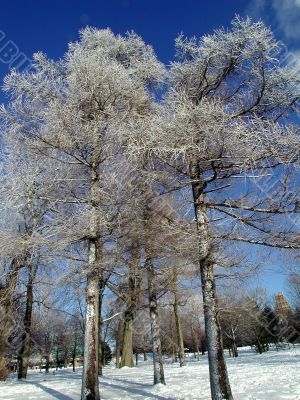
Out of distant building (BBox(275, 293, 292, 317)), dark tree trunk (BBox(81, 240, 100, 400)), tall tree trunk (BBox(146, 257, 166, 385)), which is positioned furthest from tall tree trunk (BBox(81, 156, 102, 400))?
distant building (BBox(275, 293, 292, 317))

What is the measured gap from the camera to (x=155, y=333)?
12047mm

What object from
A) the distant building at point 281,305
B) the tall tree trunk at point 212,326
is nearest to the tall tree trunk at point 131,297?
the tall tree trunk at point 212,326

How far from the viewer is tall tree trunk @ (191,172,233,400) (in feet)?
21.6

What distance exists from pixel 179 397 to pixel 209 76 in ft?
24.9

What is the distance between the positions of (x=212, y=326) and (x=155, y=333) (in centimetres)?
556

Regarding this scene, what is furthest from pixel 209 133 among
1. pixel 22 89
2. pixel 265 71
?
pixel 22 89

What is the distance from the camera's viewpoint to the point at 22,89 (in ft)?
32.6

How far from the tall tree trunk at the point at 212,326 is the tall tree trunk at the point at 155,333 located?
15.0 feet

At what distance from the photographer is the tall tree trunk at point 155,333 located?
11.8 metres

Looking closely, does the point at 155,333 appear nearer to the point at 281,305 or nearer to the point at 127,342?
the point at 127,342

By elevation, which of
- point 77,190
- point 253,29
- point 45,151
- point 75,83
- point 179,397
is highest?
point 75,83

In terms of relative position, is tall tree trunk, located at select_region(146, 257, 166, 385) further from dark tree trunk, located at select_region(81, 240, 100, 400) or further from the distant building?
Answer: the distant building

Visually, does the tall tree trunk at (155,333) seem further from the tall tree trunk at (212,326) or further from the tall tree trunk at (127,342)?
the tall tree trunk at (127,342)

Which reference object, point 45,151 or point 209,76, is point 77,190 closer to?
point 45,151
